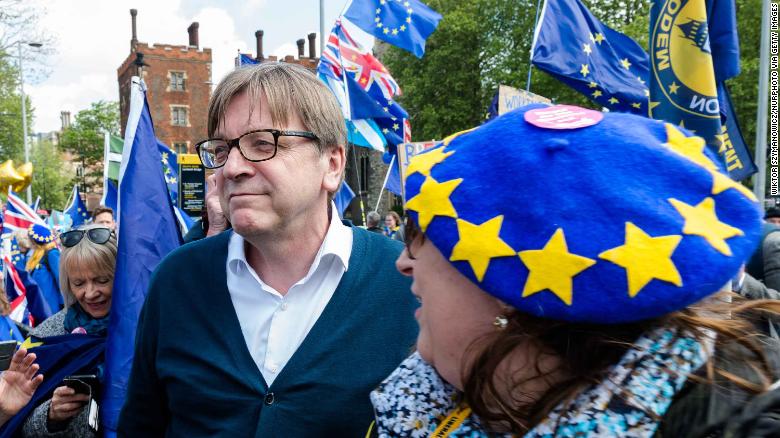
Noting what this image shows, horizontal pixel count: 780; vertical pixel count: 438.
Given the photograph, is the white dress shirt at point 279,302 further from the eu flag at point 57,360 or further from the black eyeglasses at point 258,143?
the eu flag at point 57,360

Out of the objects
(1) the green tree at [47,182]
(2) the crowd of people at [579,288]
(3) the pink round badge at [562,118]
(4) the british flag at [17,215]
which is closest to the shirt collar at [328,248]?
(2) the crowd of people at [579,288]

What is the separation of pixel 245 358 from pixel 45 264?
22.2 ft

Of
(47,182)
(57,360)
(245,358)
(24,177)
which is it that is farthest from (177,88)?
(245,358)

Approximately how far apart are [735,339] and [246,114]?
4.52 feet

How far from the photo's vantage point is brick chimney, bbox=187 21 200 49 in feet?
179

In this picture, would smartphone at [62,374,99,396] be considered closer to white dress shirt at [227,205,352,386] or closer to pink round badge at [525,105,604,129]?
white dress shirt at [227,205,352,386]

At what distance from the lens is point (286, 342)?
1.80 metres

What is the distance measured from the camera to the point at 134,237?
3.09 metres

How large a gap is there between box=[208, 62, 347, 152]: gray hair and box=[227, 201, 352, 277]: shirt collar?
0.89 ft

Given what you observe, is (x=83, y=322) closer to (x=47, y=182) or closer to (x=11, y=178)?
(x=11, y=178)

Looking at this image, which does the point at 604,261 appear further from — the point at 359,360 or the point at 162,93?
the point at 162,93

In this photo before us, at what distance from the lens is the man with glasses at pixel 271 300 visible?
1.70 meters

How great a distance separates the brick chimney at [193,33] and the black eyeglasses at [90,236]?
2175 inches

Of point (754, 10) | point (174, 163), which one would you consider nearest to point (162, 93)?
point (754, 10)
